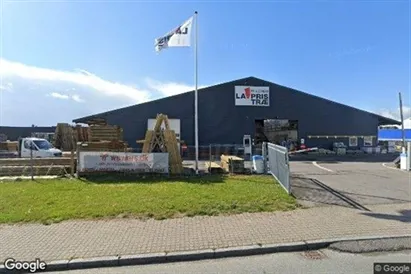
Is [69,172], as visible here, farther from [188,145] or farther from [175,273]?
[188,145]

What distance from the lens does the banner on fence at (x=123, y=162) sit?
43.0ft

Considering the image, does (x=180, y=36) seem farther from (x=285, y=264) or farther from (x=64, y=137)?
(x=64, y=137)

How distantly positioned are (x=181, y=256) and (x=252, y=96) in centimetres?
2737

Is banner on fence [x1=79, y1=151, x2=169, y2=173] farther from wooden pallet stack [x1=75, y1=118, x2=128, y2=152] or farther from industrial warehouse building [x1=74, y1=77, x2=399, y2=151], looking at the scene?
industrial warehouse building [x1=74, y1=77, x2=399, y2=151]

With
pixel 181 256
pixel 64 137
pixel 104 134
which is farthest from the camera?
pixel 64 137

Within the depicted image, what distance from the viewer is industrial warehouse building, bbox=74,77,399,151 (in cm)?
2983

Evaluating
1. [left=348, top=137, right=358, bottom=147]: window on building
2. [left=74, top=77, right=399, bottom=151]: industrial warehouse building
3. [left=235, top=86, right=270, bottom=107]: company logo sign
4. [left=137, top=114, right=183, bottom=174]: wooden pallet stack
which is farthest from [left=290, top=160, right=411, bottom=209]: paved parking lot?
[left=348, top=137, right=358, bottom=147]: window on building

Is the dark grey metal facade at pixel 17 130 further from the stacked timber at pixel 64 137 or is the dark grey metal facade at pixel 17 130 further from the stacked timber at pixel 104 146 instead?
the stacked timber at pixel 104 146

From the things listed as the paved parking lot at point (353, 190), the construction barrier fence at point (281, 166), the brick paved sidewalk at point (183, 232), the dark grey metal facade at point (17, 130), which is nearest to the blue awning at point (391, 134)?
the paved parking lot at point (353, 190)

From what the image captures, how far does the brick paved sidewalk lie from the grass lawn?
1.77ft

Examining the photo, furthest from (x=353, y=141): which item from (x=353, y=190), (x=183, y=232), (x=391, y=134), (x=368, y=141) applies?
(x=183, y=232)

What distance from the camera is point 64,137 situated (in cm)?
3170

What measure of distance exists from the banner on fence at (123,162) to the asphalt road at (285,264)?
853cm

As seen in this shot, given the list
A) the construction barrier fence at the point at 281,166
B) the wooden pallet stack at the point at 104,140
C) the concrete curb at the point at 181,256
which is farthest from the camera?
the wooden pallet stack at the point at 104,140
